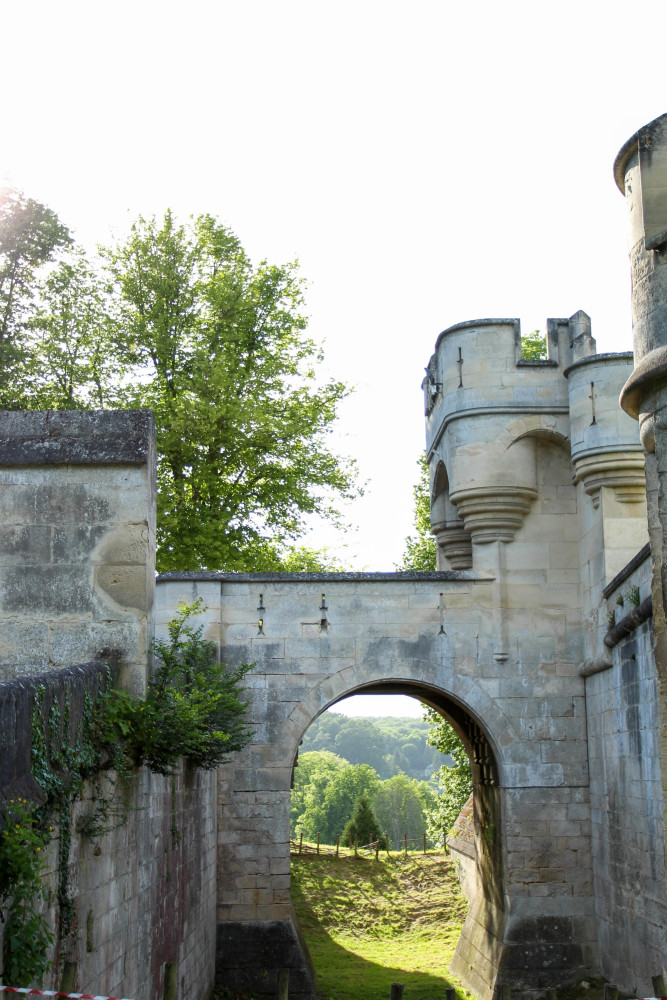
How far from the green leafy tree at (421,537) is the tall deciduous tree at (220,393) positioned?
4032mm

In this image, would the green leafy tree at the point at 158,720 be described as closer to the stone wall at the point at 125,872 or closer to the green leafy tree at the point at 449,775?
the stone wall at the point at 125,872

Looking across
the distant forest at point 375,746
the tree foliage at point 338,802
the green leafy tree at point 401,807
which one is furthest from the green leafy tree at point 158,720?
the distant forest at point 375,746

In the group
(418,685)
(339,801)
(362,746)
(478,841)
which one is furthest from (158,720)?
(362,746)

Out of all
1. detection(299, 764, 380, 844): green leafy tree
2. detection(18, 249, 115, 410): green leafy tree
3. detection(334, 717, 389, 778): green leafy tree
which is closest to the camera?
detection(18, 249, 115, 410): green leafy tree

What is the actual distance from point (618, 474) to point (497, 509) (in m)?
1.62

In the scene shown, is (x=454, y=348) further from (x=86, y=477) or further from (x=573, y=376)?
(x=86, y=477)

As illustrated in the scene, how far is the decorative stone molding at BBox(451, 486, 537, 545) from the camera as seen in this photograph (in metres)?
13.8

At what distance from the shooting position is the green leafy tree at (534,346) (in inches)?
902

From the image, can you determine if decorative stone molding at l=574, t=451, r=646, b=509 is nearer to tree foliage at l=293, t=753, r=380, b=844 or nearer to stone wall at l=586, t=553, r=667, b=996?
stone wall at l=586, t=553, r=667, b=996

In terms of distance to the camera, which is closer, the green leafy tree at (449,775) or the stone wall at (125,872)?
the stone wall at (125,872)

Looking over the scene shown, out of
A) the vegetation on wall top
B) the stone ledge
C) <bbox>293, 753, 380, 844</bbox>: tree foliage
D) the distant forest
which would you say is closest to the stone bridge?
the vegetation on wall top

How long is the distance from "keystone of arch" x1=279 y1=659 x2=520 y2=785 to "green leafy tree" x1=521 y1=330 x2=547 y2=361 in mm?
10708

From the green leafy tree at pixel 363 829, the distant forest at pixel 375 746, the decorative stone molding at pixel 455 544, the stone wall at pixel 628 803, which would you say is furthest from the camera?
the distant forest at pixel 375 746

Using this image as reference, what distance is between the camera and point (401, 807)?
70188 mm
